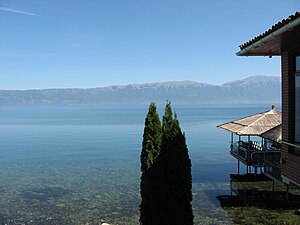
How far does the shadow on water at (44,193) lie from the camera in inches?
865

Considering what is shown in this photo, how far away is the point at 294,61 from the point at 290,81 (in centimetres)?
52

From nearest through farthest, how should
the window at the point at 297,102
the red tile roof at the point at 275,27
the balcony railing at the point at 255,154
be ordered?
the red tile roof at the point at 275,27 → the window at the point at 297,102 → the balcony railing at the point at 255,154

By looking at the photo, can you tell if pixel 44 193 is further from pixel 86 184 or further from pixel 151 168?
pixel 151 168

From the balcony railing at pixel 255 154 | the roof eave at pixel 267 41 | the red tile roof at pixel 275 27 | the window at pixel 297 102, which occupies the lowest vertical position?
the balcony railing at pixel 255 154

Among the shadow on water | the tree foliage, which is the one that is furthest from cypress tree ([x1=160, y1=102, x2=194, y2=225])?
the shadow on water

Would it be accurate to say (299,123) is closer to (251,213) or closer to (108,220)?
(251,213)

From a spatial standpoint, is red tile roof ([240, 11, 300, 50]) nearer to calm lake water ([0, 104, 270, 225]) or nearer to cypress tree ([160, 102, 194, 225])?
cypress tree ([160, 102, 194, 225])

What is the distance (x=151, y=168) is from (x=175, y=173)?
0.71 m

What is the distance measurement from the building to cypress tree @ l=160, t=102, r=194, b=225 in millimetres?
2658

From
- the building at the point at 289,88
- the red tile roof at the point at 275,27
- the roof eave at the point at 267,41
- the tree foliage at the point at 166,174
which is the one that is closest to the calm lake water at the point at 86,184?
the tree foliage at the point at 166,174

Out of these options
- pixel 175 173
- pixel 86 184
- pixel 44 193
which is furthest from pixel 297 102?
pixel 86 184

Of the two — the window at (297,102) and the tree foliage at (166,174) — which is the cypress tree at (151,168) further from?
the window at (297,102)

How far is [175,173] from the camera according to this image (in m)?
10.6

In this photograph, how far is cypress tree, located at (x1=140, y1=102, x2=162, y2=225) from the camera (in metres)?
10.7
